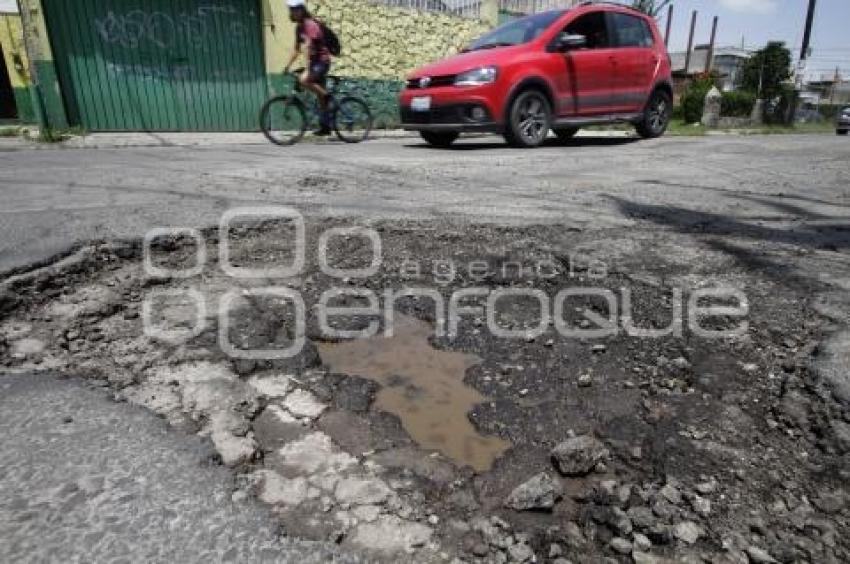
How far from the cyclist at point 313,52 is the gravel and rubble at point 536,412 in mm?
5719

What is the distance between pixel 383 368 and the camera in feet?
5.99

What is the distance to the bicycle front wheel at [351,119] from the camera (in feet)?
26.7

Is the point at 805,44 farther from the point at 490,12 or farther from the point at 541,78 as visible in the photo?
the point at 541,78

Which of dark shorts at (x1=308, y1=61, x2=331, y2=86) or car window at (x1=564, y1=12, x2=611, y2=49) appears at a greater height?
car window at (x1=564, y1=12, x2=611, y2=49)

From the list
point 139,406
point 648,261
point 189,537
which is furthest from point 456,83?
point 189,537

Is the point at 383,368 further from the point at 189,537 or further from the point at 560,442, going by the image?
the point at 189,537

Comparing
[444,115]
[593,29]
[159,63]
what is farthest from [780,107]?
[159,63]

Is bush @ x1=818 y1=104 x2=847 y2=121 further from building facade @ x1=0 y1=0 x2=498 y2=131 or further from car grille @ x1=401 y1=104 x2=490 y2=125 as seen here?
car grille @ x1=401 y1=104 x2=490 y2=125

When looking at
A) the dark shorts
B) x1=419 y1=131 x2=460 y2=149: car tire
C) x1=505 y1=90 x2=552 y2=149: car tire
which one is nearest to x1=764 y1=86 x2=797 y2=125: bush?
x1=505 y1=90 x2=552 y2=149: car tire

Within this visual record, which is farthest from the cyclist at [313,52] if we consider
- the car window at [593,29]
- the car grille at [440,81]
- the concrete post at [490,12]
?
the concrete post at [490,12]

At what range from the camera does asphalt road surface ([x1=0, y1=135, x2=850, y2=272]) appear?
315 cm

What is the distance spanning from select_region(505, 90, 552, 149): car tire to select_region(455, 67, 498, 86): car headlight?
44 cm

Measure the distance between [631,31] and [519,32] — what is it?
1.81 meters

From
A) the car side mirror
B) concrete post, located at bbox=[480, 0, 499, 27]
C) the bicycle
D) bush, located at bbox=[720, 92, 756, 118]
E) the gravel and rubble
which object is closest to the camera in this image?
the gravel and rubble
